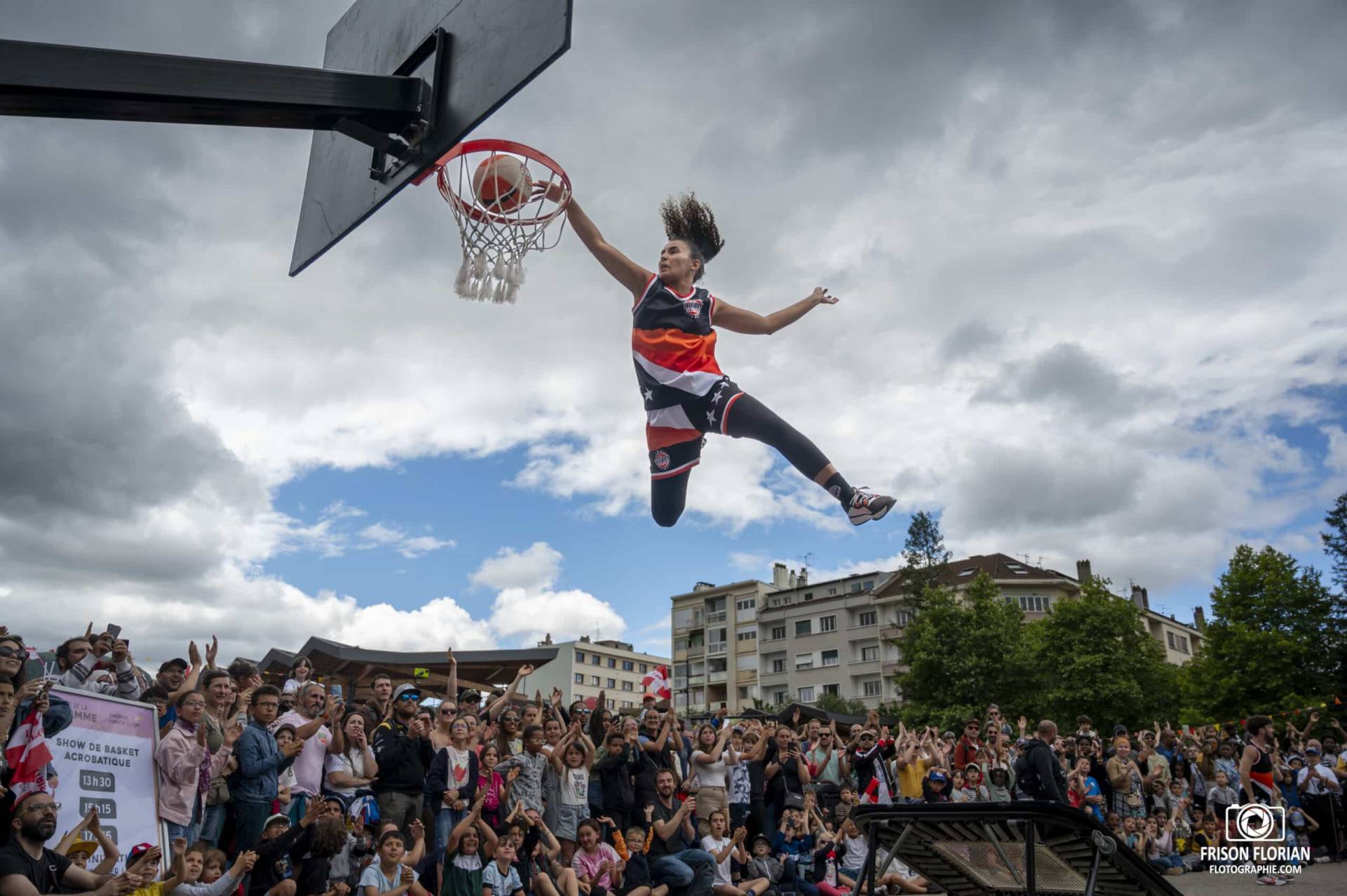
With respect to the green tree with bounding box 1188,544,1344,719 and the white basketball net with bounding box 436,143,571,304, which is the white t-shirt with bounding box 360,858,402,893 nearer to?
the white basketball net with bounding box 436,143,571,304

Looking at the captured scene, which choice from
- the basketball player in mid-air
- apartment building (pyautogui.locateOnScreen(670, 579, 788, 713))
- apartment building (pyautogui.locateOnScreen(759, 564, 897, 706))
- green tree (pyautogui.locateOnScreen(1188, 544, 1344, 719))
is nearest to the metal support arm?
the basketball player in mid-air

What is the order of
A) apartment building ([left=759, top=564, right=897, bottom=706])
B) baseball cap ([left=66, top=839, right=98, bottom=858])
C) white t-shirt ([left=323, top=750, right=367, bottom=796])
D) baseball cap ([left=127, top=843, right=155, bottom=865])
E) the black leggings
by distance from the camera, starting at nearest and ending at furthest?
baseball cap ([left=66, top=839, right=98, bottom=858]) → baseball cap ([left=127, top=843, right=155, bottom=865]) → white t-shirt ([left=323, top=750, right=367, bottom=796]) → the black leggings → apartment building ([left=759, top=564, right=897, bottom=706])

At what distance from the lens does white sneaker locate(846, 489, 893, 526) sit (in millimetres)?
8695

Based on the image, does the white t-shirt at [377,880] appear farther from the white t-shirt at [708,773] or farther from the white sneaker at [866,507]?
the white sneaker at [866,507]

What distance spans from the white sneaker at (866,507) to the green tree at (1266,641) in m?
23.2

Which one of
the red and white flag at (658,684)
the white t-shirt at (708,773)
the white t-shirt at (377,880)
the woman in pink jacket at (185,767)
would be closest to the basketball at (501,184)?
the woman in pink jacket at (185,767)

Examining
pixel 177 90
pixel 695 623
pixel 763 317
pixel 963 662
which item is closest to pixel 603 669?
pixel 695 623

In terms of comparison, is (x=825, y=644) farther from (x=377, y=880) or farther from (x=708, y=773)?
(x=377, y=880)

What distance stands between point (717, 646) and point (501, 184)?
5286 centimetres

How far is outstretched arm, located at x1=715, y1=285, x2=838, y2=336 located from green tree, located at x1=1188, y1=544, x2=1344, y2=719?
23.2 m

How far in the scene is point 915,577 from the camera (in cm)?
3894

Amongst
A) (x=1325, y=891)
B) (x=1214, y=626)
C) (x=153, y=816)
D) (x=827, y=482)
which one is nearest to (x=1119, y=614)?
(x=1214, y=626)

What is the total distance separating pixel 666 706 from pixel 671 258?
15.7ft

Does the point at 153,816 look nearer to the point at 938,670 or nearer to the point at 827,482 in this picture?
the point at 827,482
